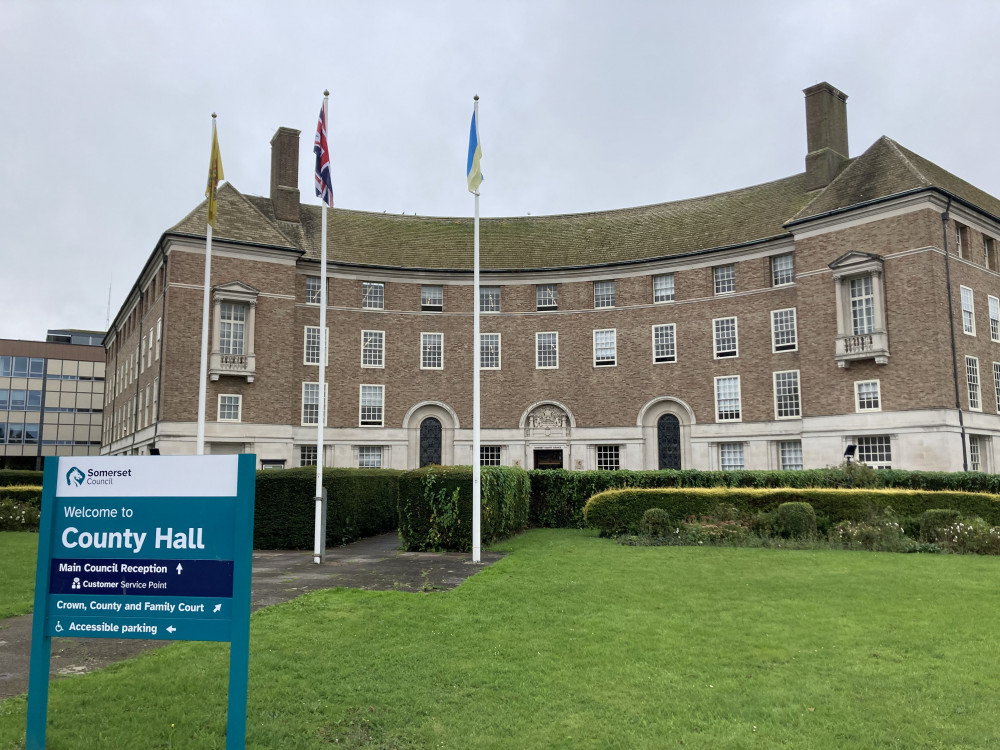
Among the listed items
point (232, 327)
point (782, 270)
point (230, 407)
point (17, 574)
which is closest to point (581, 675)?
point (17, 574)

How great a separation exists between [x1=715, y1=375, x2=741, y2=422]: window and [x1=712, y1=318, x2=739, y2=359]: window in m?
1.27

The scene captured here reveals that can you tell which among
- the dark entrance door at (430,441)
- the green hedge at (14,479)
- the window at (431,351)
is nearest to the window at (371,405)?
the dark entrance door at (430,441)

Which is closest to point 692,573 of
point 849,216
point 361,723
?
point 361,723

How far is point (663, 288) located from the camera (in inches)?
1661

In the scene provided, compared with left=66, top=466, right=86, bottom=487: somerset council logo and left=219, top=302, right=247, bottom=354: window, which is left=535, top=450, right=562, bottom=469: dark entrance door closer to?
left=219, top=302, right=247, bottom=354: window

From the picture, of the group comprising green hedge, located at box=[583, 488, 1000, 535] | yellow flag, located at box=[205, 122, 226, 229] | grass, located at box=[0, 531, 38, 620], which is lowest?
grass, located at box=[0, 531, 38, 620]

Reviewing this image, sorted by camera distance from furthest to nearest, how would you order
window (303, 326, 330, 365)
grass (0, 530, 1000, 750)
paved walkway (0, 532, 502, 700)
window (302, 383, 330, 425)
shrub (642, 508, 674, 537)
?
window (303, 326, 330, 365) → window (302, 383, 330, 425) → shrub (642, 508, 674, 537) → paved walkway (0, 532, 502, 700) → grass (0, 530, 1000, 750)

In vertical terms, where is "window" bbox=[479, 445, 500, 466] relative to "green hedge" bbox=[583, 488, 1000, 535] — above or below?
above

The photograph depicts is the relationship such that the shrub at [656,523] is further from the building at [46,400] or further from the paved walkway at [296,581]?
the building at [46,400]

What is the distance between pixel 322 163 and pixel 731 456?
1103 inches

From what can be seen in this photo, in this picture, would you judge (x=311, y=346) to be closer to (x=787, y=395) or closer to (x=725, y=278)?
(x=725, y=278)

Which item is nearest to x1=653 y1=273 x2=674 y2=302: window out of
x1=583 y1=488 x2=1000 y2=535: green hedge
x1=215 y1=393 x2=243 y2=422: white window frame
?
x1=215 y1=393 x2=243 y2=422: white window frame

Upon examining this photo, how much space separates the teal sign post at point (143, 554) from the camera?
5.60 m

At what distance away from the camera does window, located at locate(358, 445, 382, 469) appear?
42125mm
